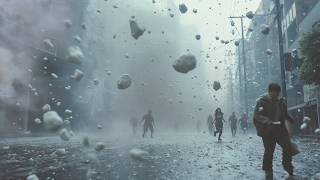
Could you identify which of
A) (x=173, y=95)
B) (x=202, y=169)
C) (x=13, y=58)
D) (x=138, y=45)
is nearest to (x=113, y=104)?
(x=138, y=45)

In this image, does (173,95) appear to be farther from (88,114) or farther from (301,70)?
(301,70)

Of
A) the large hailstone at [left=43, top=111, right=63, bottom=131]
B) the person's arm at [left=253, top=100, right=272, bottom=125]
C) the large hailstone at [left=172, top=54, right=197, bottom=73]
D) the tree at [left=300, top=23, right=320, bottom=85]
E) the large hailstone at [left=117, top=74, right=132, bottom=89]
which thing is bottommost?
the large hailstone at [left=43, top=111, right=63, bottom=131]

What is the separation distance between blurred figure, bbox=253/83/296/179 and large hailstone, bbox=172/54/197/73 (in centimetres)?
135

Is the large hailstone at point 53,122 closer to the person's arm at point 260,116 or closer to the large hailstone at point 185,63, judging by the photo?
the large hailstone at point 185,63

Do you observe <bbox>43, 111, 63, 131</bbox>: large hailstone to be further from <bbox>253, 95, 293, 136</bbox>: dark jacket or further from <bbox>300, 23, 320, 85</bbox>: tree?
<bbox>300, 23, 320, 85</bbox>: tree

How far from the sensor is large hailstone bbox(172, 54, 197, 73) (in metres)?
7.10

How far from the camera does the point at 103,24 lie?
4031cm

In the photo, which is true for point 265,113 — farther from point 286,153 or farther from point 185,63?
point 185,63

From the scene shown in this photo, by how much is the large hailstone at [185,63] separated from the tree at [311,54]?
11.0 m

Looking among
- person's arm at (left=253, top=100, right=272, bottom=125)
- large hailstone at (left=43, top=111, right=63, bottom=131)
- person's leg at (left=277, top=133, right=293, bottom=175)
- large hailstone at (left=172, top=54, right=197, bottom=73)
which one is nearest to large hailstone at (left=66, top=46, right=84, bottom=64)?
large hailstone at (left=43, top=111, right=63, bottom=131)

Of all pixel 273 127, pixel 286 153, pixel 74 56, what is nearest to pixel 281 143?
pixel 286 153

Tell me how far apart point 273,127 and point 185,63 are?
1.79m

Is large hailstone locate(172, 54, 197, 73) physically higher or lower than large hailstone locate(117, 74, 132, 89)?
higher

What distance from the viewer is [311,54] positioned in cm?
1681
